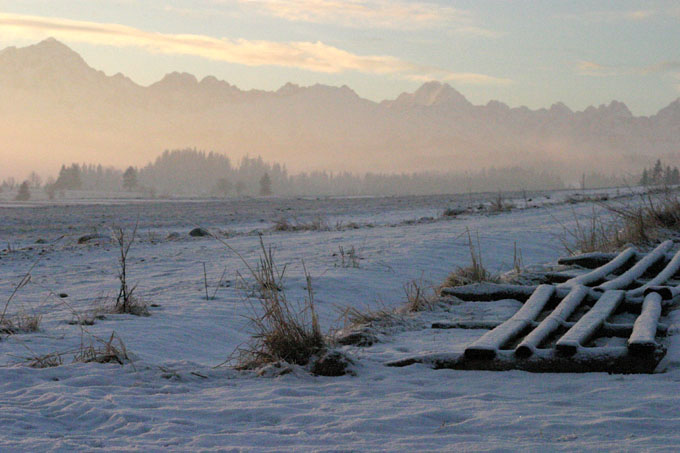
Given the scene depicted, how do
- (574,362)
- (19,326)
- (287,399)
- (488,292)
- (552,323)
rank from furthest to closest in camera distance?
1. (488,292)
2. (19,326)
3. (552,323)
4. (574,362)
5. (287,399)

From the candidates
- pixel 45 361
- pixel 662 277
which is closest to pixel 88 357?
pixel 45 361

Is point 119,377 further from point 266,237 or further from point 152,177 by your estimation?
point 152,177

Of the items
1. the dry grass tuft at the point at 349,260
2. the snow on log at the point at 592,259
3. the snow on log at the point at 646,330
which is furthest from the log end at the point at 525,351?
the dry grass tuft at the point at 349,260

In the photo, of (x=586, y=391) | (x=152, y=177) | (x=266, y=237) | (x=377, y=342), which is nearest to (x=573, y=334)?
(x=586, y=391)

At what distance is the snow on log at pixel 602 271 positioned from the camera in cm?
661

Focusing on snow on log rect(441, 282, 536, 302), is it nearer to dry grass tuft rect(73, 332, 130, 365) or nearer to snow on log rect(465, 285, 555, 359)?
snow on log rect(465, 285, 555, 359)

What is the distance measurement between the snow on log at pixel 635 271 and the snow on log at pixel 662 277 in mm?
202

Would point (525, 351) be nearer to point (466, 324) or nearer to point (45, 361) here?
point (466, 324)

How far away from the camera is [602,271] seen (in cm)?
Answer: 706

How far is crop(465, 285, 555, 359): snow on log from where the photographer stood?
166 inches

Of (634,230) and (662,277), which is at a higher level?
(634,230)

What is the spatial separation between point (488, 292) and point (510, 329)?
1857 millimetres

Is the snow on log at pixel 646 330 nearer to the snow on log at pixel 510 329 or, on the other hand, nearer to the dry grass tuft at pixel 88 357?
the snow on log at pixel 510 329

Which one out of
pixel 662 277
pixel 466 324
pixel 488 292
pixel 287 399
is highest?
pixel 662 277
